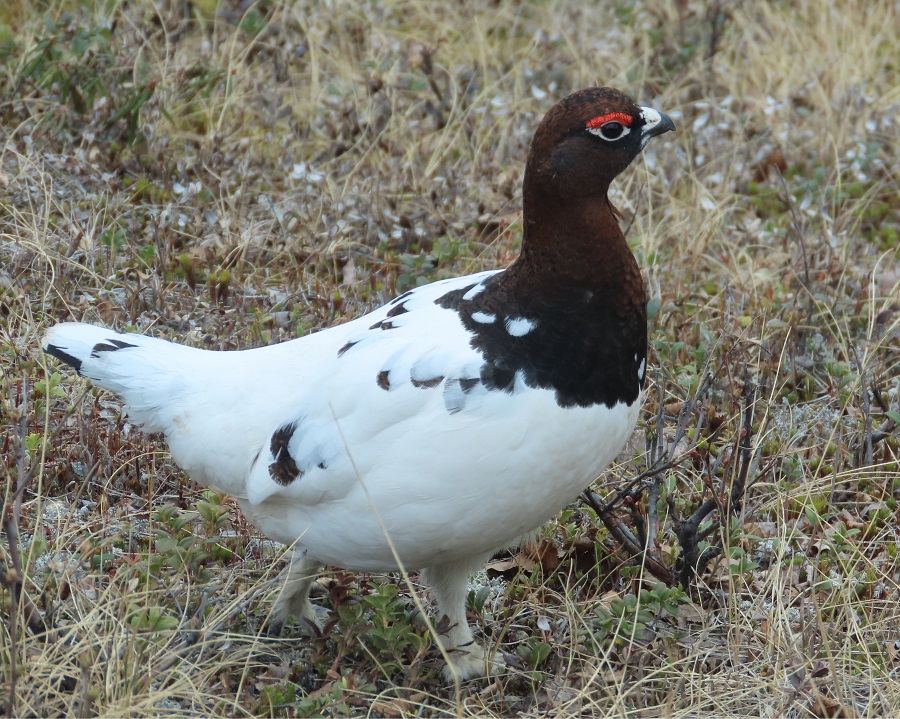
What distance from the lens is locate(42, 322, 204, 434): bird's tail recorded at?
365 cm

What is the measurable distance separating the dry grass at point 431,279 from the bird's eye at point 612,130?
1.28 metres

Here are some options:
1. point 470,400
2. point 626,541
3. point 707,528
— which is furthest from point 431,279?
point 470,400

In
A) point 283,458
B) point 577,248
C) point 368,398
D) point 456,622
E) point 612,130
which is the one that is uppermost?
point 612,130

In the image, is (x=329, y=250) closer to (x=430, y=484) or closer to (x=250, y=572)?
(x=250, y=572)

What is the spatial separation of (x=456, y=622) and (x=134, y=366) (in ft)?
4.33

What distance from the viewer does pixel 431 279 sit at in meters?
5.18

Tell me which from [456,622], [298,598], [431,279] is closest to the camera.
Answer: [456,622]

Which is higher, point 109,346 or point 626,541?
point 109,346

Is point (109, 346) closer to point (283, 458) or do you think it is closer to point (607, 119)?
point (283, 458)

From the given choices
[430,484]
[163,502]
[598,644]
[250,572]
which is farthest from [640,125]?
[163,502]

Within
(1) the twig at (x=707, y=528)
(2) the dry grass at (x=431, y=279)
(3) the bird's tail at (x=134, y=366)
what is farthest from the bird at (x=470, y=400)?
(1) the twig at (x=707, y=528)

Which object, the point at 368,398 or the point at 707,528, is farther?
the point at 707,528

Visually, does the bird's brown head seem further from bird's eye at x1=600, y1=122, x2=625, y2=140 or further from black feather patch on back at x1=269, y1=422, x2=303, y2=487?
black feather patch on back at x1=269, y1=422, x2=303, y2=487

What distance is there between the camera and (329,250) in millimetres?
5324
